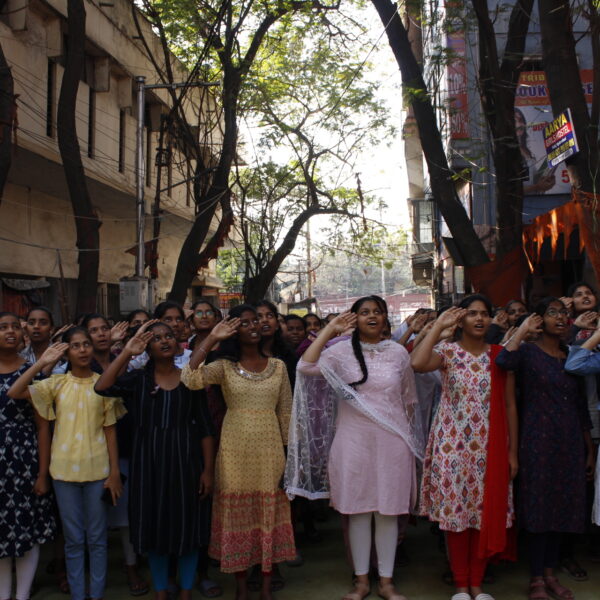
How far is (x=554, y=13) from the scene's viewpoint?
704 centimetres

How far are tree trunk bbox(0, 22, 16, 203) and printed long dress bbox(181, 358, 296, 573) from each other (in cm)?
426

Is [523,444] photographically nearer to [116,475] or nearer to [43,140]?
[116,475]

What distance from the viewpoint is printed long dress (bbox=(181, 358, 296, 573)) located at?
4.06 metres

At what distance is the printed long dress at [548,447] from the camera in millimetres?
4047

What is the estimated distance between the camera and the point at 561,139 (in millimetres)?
6961

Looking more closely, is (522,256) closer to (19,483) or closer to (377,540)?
(377,540)

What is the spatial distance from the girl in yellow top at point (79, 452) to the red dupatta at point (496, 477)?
2103 millimetres

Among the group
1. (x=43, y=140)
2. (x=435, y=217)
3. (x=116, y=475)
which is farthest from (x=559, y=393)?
(x=435, y=217)

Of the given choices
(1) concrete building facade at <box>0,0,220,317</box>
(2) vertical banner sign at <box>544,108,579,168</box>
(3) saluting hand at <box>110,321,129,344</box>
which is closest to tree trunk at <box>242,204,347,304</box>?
(1) concrete building facade at <box>0,0,220,317</box>

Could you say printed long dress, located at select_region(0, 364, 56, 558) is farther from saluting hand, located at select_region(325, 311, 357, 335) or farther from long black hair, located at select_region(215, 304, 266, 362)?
saluting hand, located at select_region(325, 311, 357, 335)

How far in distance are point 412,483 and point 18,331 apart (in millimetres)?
2496

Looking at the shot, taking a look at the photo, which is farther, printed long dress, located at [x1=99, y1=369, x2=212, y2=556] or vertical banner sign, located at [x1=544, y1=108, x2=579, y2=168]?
vertical banner sign, located at [x1=544, y1=108, x2=579, y2=168]

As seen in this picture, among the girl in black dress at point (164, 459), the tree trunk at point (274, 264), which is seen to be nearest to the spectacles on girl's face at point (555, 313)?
the girl in black dress at point (164, 459)

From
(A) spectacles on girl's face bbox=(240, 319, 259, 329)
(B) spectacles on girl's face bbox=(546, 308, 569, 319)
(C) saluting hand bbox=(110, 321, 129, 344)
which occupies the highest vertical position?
(B) spectacles on girl's face bbox=(546, 308, 569, 319)
